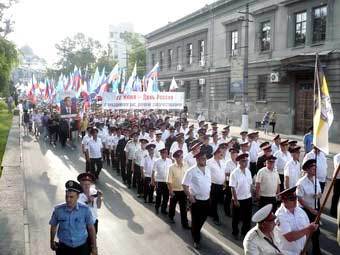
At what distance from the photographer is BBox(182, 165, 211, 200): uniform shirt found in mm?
7750

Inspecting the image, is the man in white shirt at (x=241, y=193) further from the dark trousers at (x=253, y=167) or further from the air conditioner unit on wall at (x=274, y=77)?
the air conditioner unit on wall at (x=274, y=77)

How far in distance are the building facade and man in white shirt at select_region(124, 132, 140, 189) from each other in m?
15.1

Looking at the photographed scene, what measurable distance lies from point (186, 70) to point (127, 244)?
36885mm

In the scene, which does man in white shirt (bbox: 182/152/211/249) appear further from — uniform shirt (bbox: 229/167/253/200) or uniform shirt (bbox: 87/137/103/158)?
uniform shirt (bbox: 87/137/103/158)

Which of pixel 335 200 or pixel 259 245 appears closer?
pixel 259 245

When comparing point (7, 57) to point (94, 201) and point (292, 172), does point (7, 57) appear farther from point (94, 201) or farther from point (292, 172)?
point (94, 201)

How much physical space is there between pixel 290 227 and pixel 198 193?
267 cm

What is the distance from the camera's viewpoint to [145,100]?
65.5 feet

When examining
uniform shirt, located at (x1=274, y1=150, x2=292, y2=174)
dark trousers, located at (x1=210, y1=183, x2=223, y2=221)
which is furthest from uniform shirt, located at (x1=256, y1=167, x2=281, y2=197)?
uniform shirt, located at (x1=274, y1=150, x2=292, y2=174)

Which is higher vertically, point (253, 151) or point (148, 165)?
point (253, 151)

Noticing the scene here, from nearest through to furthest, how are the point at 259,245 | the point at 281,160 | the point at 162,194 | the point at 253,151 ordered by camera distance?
the point at 259,245 < the point at 162,194 < the point at 281,160 < the point at 253,151

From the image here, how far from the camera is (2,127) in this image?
1309 inches

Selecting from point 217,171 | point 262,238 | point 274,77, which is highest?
point 274,77

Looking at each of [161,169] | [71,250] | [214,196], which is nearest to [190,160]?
[161,169]
